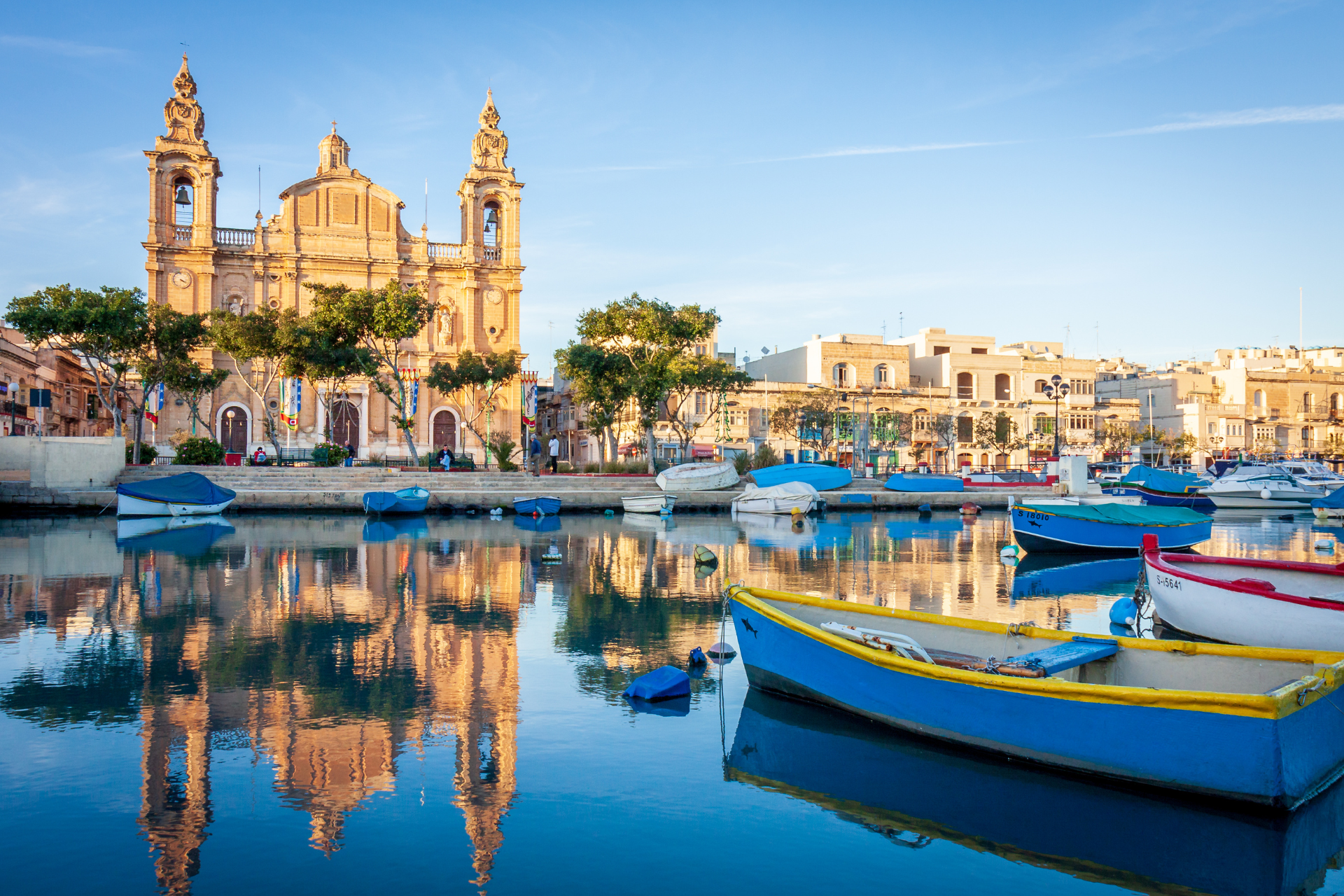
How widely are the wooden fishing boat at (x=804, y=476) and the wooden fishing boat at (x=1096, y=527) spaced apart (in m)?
17.4

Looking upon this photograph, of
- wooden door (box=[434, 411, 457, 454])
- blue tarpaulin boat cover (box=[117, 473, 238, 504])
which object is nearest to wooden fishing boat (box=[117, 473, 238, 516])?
blue tarpaulin boat cover (box=[117, 473, 238, 504])

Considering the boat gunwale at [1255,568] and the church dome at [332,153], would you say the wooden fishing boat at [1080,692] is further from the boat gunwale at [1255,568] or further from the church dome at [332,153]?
the church dome at [332,153]

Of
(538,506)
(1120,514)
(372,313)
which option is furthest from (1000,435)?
(1120,514)

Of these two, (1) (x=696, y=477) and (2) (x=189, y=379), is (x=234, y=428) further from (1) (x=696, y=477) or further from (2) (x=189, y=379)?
(1) (x=696, y=477)

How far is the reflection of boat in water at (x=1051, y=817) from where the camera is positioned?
5.98 metres

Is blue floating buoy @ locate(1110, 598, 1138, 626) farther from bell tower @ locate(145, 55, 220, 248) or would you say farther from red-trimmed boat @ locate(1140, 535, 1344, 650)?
bell tower @ locate(145, 55, 220, 248)

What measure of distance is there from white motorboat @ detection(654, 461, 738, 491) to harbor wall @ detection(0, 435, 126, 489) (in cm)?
2095

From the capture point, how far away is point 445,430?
2109 inches

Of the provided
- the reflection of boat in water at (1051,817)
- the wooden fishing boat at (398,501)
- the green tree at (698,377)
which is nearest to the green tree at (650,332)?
the green tree at (698,377)

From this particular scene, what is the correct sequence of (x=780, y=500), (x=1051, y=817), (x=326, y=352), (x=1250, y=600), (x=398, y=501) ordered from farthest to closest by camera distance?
(x=326, y=352), (x=780, y=500), (x=398, y=501), (x=1250, y=600), (x=1051, y=817)

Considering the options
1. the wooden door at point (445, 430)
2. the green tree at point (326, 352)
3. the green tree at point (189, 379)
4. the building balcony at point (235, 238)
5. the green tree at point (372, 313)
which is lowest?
the wooden door at point (445, 430)

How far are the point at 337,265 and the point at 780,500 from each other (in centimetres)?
2900

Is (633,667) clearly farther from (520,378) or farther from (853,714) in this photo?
(520,378)

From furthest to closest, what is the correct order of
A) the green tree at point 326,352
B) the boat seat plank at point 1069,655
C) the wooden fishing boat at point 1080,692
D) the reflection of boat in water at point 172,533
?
the green tree at point 326,352
the reflection of boat in water at point 172,533
the boat seat plank at point 1069,655
the wooden fishing boat at point 1080,692
